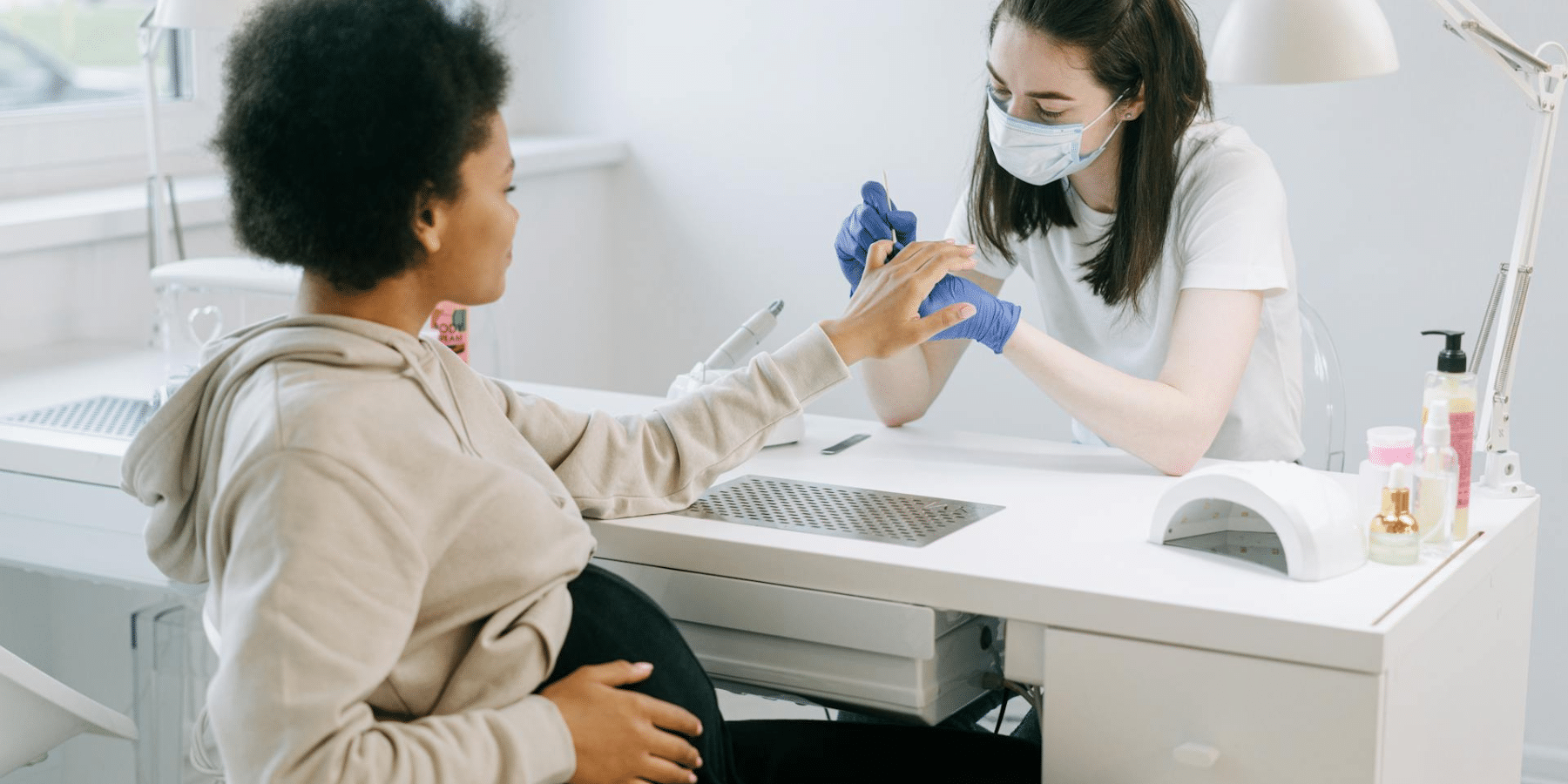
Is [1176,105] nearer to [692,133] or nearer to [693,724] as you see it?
[693,724]

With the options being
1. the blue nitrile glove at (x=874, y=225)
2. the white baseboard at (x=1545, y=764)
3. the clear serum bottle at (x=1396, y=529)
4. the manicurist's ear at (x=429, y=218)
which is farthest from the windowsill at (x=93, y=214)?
the white baseboard at (x=1545, y=764)

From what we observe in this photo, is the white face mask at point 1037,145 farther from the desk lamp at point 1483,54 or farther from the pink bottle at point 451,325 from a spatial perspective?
the pink bottle at point 451,325

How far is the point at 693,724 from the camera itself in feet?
3.76

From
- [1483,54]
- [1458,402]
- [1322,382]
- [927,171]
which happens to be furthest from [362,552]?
[927,171]

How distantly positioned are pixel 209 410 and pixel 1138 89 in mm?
1117

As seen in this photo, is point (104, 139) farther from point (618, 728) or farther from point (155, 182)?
point (618, 728)

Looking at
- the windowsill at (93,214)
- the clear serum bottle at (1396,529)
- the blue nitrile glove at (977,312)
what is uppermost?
the windowsill at (93,214)

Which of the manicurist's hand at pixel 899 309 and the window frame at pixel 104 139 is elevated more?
the window frame at pixel 104 139

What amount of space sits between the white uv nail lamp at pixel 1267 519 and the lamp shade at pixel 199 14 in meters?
1.34

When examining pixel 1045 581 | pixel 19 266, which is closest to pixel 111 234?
pixel 19 266

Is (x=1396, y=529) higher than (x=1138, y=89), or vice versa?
(x=1138, y=89)

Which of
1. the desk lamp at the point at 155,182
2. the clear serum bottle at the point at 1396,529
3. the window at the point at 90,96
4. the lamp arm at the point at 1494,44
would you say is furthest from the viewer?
the window at the point at 90,96

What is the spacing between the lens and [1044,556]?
1.30 metres

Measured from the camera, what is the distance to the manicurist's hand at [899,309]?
1.44 m
